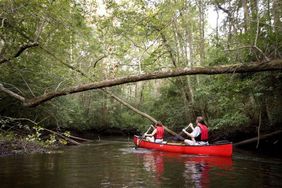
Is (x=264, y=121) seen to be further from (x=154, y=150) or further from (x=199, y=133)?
(x=154, y=150)

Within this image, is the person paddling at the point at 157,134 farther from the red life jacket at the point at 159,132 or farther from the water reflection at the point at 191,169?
the water reflection at the point at 191,169

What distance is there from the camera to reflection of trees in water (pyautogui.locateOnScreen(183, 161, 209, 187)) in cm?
801

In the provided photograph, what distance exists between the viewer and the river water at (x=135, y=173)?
7844mm

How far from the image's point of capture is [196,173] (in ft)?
31.0

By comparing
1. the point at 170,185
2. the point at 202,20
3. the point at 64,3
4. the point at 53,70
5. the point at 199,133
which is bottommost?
the point at 170,185

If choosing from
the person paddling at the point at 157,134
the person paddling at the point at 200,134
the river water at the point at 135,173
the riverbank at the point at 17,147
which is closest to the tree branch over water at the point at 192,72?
the river water at the point at 135,173

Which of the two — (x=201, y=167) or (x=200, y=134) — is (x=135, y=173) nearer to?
(x=201, y=167)

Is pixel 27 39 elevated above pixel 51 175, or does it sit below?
above

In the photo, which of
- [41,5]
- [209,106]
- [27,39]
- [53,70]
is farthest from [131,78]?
[209,106]

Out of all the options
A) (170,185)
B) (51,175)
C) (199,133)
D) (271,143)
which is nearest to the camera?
(170,185)

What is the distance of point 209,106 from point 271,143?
5.87 metres

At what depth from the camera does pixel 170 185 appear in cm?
764

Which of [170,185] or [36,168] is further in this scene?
[36,168]

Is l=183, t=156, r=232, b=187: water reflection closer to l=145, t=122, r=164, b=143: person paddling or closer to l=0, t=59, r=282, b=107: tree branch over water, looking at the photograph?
l=0, t=59, r=282, b=107: tree branch over water
